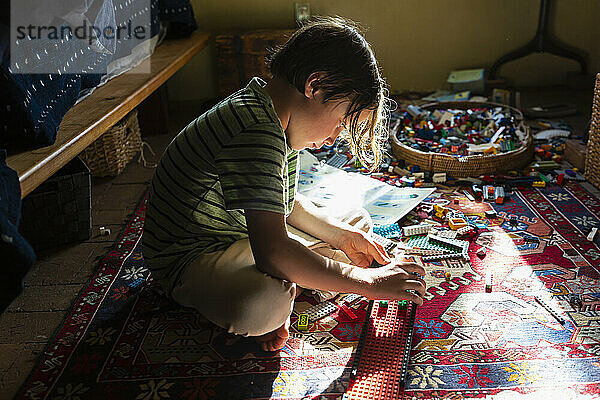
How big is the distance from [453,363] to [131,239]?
0.97 meters

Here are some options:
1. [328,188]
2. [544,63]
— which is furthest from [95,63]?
[544,63]

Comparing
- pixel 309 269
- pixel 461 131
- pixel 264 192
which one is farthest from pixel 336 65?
pixel 461 131

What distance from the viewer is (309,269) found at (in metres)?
1.09

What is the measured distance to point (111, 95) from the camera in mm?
1762

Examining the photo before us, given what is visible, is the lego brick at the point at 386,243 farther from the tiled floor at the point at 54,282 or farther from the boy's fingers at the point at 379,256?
the tiled floor at the point at 54,282

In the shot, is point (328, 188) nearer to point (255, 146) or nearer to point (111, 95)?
point (111, 95)

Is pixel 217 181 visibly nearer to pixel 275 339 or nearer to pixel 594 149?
pixel 275 339

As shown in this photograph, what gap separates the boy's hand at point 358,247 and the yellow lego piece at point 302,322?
6.7 inches

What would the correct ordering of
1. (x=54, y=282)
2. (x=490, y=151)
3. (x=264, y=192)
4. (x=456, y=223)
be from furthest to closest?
(x=490, y=151)
(x=456, y=223)
(x=54, y=282)
(x=264, y=192)

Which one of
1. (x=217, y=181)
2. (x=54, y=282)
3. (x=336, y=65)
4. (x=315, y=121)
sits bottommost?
(x=54, y=282)

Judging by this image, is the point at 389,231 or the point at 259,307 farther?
the point at 389,231

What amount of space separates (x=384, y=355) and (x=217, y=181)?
477 millimetres

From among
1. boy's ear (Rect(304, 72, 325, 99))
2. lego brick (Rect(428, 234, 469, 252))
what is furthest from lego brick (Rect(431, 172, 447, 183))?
boy's ear (Rect(304, 72, 325, 99))

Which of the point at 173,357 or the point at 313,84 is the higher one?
the point at 313,84
